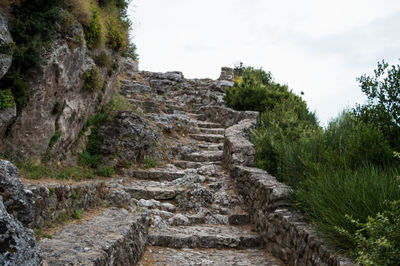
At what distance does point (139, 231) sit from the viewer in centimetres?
525

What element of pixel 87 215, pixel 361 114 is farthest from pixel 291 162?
pixel 87 215

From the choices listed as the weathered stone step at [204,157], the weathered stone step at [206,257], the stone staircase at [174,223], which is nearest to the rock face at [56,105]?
the stone staircase at [174,223]

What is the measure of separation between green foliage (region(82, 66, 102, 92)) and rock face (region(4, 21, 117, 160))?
86mm

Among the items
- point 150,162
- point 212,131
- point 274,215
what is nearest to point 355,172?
point 274,215

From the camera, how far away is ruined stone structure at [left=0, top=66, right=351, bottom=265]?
13.6 feet

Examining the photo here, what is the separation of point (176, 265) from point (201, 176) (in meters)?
3.52

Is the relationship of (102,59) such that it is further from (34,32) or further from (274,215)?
(274,215)

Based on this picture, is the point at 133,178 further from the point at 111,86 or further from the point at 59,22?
the point at 59,22

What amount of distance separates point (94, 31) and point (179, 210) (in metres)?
4.48

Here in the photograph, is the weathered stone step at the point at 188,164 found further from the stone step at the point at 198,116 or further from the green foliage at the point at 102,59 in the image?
the stone step at the point at 198,116

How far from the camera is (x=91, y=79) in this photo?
8.06 meters

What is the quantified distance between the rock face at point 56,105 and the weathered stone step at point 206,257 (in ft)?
9.34

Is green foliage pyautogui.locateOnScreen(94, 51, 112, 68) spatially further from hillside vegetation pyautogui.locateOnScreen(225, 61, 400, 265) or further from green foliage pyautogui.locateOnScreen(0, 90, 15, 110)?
hillside vegetation pyautogui.locateOnScreen(225, 61, 400, 265)

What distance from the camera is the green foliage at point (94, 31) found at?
795cm
